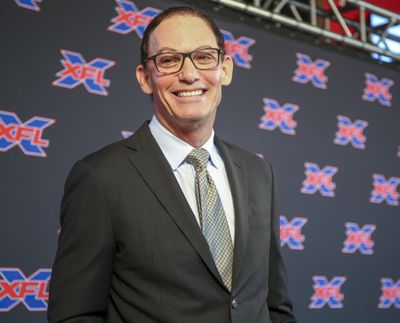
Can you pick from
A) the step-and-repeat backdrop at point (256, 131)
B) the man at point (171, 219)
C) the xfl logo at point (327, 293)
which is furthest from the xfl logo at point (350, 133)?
the man at point (171, 219)

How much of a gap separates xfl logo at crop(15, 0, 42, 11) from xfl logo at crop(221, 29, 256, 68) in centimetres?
129

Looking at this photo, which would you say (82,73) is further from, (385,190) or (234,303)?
(385,190)

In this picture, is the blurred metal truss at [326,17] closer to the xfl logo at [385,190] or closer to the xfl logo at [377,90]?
the xfl logo at [377,90]

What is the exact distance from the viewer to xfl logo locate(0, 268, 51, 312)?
101 inches

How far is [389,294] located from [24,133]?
312 cm

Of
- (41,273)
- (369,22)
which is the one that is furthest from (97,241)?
(369,22)

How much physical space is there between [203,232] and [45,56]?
196 centimetres

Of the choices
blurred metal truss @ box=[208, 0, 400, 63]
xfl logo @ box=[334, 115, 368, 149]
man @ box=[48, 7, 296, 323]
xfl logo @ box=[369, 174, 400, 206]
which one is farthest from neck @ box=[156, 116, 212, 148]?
xfl logo @ box=[369, 174, 400, 206]

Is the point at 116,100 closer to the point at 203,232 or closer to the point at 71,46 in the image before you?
the point at 71,46

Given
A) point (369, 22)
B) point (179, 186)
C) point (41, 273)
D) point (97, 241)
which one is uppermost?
point (369, 22)

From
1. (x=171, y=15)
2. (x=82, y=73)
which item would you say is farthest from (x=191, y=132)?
(x=82, y=73)

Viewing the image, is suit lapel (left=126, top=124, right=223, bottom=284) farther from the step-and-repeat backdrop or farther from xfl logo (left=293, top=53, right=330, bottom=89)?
xfl logo (left=293, top=53, right=330, bottom=89)

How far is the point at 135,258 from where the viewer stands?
117 cm

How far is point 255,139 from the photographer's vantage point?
12.1ft
